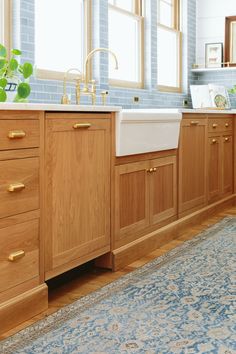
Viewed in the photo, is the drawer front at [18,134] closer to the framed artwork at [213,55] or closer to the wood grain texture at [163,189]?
the wood grain texture at [163,189]

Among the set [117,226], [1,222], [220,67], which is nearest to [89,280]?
[117,226]

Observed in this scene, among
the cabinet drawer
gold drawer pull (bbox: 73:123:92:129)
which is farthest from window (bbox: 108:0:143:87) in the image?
gold drawer pull (bbox: 73:123:92:129)

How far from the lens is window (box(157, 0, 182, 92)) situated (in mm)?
5727

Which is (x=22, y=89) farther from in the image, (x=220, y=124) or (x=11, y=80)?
(x=220, y=124)

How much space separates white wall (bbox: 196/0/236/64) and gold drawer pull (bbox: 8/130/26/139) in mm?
4327

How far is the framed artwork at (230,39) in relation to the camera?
6.12 metres

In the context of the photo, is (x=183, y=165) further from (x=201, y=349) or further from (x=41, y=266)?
(x=201, y=349)

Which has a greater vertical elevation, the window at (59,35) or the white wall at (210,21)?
the white wall at (210,21)

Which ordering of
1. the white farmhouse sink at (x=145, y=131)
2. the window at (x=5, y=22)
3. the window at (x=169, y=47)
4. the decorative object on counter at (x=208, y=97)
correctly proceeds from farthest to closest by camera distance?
the decorative object on counter at (x=208, y=97), the window at (x=169, y=47), the window at (x=5, y=22), the white farmhouse sink at (x=145, y=131)

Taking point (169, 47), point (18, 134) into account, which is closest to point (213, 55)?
point (169, 47)

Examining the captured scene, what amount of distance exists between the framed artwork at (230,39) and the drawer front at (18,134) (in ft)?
13.5

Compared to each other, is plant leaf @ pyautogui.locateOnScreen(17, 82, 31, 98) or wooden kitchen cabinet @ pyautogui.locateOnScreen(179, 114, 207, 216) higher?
plant leaf @ pyautogui.locateOnScreen(17, 82, 31, 98)

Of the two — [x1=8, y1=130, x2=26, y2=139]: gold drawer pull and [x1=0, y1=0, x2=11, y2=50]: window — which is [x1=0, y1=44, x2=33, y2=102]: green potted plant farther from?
[x1=0, y1=0, x2=11, y2=50]: window

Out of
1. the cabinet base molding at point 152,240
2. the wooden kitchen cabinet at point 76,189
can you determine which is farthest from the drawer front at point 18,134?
the cabinet base molding at point 152,240
